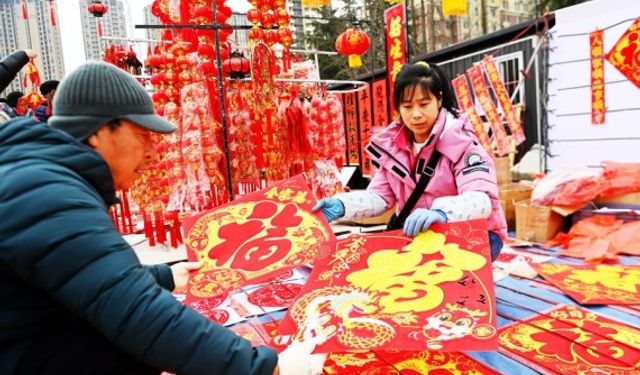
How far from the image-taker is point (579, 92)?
5113mm

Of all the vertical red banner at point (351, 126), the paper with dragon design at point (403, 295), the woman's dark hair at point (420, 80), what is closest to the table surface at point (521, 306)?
the paper with dragon design at point (403, 295)

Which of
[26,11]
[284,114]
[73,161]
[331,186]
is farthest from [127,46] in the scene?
[73,161]

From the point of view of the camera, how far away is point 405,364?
75.5 inches

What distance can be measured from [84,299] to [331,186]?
340 cm

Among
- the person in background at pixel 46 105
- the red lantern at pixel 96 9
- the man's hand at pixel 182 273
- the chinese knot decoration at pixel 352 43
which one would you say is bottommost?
the man's hand at pixel 182 273

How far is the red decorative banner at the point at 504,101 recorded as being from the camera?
5.66 metres

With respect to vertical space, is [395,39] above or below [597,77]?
above

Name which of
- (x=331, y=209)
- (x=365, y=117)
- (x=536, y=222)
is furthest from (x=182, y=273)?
(x=365, y=117)

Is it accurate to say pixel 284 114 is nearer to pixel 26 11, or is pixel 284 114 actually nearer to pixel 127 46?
pixel 127 46

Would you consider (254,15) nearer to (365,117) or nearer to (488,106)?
(488,106)

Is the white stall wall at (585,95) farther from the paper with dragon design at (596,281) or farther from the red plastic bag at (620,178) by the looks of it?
the paper with dragon design at (596,281)

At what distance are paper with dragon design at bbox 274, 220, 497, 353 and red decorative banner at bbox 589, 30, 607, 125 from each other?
4.07m

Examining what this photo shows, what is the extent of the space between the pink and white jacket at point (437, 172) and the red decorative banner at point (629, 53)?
333 cm

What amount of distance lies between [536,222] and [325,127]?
206 centimetres
